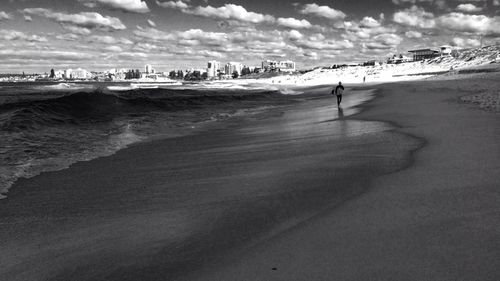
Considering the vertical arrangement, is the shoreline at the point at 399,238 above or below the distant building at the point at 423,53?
below

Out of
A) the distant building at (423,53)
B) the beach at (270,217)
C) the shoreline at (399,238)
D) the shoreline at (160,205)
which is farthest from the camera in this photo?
the distant building at (423,53)

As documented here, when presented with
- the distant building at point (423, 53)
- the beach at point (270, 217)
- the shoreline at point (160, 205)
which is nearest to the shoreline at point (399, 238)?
the beach at point (270, 217)

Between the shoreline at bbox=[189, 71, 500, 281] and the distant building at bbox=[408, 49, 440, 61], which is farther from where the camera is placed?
the distant building at bbox=[408, 49, 440, 61]

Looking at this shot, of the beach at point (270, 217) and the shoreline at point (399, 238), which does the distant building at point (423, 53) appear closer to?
the beach at point (270, 217)

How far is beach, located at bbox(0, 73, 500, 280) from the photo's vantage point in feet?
10.0

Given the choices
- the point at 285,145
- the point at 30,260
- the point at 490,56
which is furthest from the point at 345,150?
the point at 490,56

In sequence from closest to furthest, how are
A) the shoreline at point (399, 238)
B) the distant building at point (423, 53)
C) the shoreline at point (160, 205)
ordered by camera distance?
1. the shoreline at point (399, 238)
2. the shoreline at point (160, 205)
3. the distant building at point (423, 53)

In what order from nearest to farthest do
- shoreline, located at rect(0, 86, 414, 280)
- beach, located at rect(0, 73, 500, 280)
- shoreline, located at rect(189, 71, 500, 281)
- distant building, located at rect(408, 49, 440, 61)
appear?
shoreline, located at rect(189, 71, 500, 281) < beach, located at rect(0, 73, 500, 280) < shoreline, located at rect(0, 86, 414, 280) < distant building, located at rect(408, 49, 440, 61)

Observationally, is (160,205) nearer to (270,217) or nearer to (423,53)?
(270,217)

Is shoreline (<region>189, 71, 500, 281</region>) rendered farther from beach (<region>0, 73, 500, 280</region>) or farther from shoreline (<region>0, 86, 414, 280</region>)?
shoreline (<region>0, 86, 414, 280</region>)

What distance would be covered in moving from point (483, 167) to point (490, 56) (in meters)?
88.4

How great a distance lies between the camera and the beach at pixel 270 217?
306 centimetres

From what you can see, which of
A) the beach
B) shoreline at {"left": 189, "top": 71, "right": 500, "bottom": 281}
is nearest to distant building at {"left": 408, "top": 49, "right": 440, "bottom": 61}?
the beach

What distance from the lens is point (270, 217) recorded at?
13.7ft
